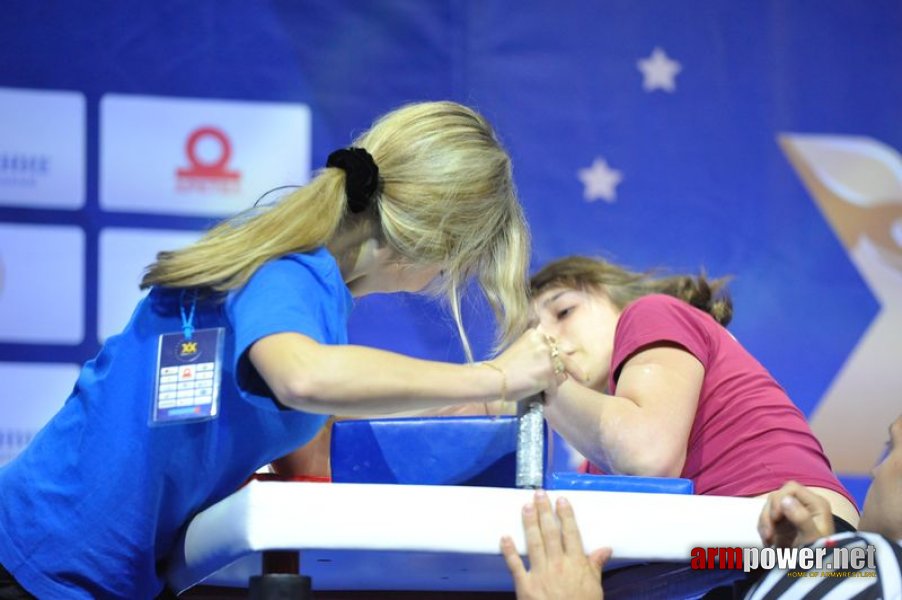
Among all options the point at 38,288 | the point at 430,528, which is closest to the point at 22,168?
the point at 38,288

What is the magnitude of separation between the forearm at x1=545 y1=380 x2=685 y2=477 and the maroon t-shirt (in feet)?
0.26

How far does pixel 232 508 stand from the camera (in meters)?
1.13

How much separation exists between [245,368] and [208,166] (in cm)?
159

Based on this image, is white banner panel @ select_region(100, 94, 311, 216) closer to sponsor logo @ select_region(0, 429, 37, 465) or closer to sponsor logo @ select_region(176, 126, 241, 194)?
sponsor logo @ select_region(176, 126, 241, 194)

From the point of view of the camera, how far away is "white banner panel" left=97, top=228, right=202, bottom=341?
8.87ft

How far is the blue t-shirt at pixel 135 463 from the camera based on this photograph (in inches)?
51.8

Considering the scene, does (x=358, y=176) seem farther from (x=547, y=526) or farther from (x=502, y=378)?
(x=547, y=526)

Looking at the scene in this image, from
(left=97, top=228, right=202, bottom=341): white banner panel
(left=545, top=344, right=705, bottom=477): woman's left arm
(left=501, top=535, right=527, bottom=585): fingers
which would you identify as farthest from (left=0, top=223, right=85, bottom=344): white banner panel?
(left=501, top=535, right=527, bottom=585): fingers

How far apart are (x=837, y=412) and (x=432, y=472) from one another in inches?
68.3

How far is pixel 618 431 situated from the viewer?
5.08 ft

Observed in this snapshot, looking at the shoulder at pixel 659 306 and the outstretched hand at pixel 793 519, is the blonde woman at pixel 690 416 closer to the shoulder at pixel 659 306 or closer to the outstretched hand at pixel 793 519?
the shoulder at pixel 659 306

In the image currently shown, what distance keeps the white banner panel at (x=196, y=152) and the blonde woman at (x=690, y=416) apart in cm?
120

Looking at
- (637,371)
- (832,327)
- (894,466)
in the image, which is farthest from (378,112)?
(894,466)

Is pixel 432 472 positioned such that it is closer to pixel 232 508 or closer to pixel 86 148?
pixel 232 508
